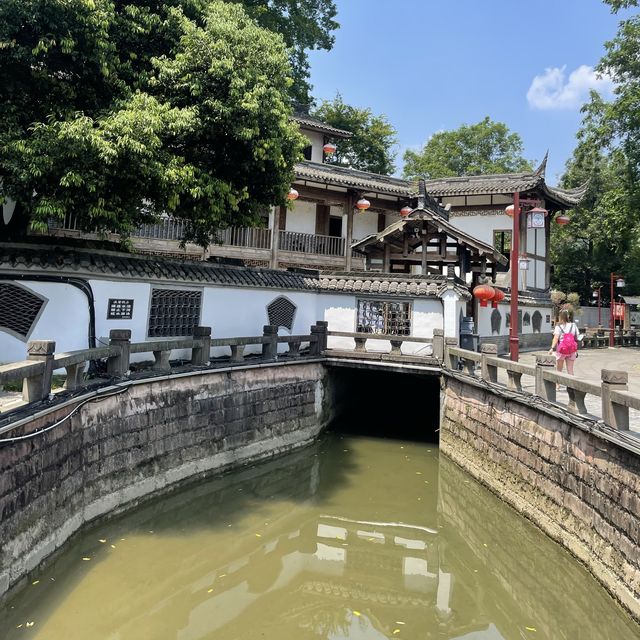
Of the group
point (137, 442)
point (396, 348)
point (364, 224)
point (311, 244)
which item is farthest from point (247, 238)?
point (137, 442)

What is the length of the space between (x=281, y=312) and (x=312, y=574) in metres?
7.06

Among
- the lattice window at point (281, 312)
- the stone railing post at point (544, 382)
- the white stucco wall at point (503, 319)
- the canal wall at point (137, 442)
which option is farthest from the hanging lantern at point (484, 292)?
the stone railing post at point (544, 382)

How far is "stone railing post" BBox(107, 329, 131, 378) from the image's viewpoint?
302 inches

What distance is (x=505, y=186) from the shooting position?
20234mm

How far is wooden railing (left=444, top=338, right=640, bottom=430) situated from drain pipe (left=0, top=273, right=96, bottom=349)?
7.12 metres

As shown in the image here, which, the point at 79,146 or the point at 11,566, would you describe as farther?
the point at 79,146

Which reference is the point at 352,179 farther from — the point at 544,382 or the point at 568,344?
the point at 544,382

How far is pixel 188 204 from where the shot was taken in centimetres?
872

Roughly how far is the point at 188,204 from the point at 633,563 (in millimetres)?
8026

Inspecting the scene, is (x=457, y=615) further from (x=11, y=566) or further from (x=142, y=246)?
(x=142, y=246)

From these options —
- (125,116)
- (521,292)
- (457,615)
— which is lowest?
(457,615)

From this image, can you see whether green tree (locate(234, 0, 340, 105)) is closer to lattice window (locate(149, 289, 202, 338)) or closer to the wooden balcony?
the wooden balcony

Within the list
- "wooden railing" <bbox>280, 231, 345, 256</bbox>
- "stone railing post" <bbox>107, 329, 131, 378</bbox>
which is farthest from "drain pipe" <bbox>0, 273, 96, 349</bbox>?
"wooden railing" <bbox>280, 231, 345, 256</bbox>

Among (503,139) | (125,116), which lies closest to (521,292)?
(125,116)
